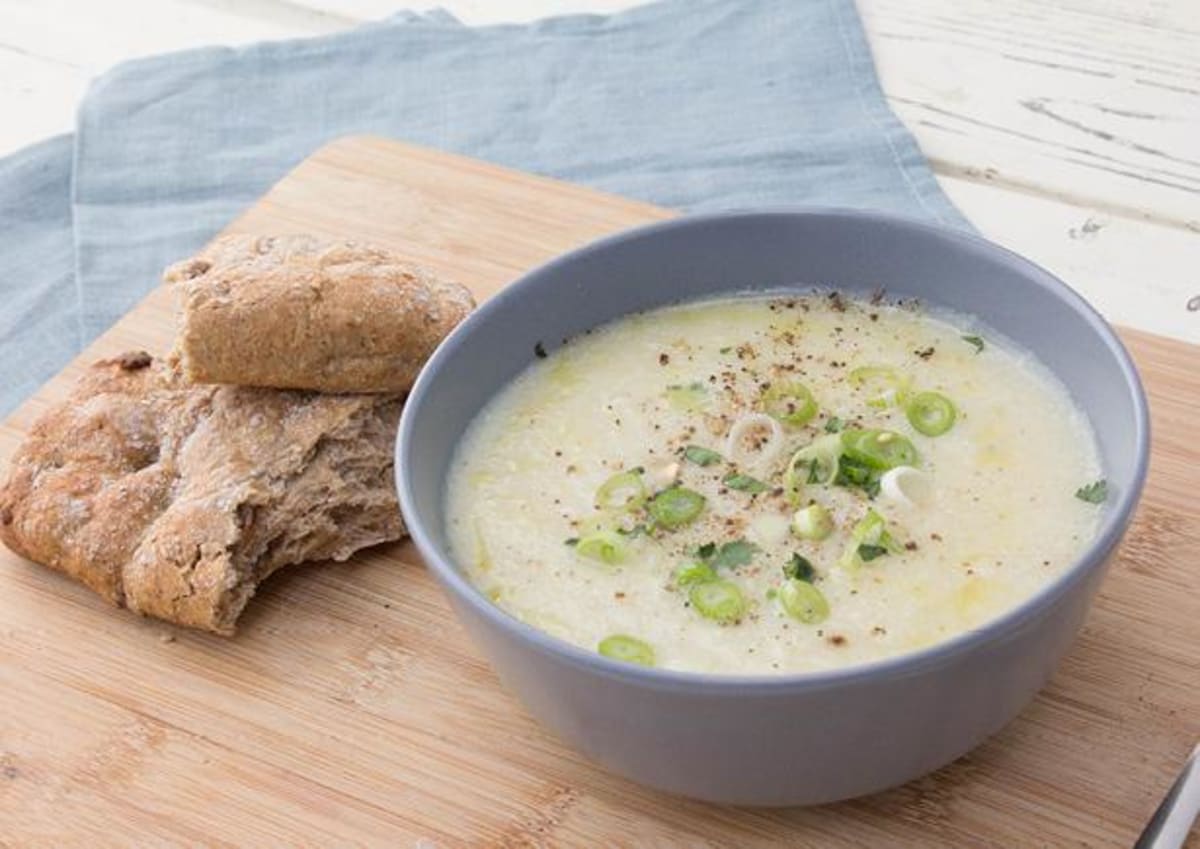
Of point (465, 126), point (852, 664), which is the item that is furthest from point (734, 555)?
point (465, 126)

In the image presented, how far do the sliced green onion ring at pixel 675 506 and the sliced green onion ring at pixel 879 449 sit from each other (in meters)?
0.19

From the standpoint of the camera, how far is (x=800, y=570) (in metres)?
2.01

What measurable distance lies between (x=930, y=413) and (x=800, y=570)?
0.33 metres

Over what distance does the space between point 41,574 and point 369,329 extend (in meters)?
0.55

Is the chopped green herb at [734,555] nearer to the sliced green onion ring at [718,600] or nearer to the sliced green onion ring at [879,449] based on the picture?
the sliced green onion ring at [718,600]

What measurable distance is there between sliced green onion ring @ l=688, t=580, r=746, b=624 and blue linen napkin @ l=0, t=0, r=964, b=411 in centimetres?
153

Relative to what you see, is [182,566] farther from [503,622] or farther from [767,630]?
[767,630]

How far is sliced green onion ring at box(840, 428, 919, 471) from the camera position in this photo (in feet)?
7.00

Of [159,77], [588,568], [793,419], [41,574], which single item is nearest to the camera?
[588,568]

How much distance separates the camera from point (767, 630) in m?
1.95

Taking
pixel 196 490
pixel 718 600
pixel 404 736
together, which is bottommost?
→ pixel 404 736

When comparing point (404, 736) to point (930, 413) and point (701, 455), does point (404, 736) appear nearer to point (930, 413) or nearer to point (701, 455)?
point (701, 455)

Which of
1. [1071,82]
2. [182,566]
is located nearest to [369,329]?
[182,566]

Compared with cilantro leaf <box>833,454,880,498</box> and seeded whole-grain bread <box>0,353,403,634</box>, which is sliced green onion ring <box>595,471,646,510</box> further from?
seeded whole-grain bread <box>0,353,403,634</box>
